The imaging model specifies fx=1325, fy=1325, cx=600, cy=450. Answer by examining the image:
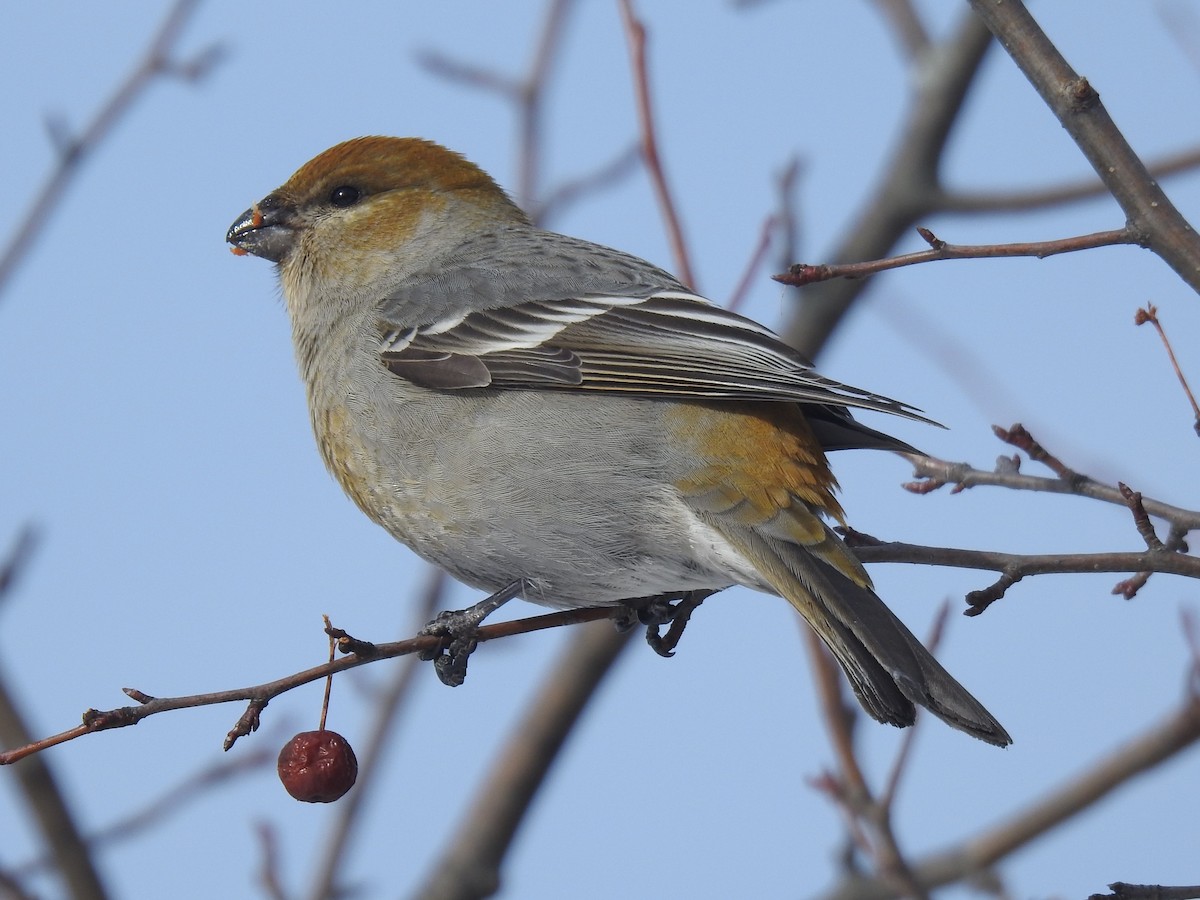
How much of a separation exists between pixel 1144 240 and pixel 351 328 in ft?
8.81

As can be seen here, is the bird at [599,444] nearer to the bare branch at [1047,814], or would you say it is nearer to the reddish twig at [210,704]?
the reddish twig at [210,704]

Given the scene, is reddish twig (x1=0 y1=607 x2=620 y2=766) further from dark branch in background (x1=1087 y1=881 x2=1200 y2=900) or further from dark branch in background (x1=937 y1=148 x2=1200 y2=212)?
dark branch in background (x1=937 y1=148 x2=1200 y2=212)

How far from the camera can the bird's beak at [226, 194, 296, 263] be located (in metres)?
5.09

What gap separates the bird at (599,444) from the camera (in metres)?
3.44

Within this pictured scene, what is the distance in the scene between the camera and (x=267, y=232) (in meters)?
5.09

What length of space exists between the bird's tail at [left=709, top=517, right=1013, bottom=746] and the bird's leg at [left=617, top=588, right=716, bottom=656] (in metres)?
0.65

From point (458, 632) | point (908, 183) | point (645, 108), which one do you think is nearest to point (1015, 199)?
point (908, 183)

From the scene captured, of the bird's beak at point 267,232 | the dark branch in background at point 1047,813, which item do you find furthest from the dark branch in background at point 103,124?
the dark branch in background at point 1047,813

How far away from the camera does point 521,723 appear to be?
586cm

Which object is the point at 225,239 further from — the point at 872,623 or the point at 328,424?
the point at 872,623

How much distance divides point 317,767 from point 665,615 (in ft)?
4.35

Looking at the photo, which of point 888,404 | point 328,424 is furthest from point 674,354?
point 328,424

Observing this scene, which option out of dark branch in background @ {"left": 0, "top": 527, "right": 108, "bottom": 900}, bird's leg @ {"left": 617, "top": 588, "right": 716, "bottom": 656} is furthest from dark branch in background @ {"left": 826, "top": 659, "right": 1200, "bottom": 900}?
dark branch in background @ {"left": 0, "top": 527, "right": 108, "bottom": 900}

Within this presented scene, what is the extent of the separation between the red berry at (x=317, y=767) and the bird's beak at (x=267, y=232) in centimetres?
235
